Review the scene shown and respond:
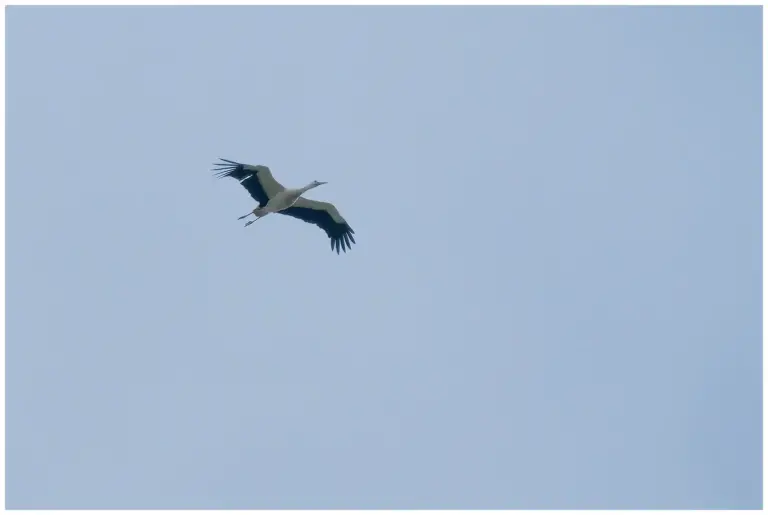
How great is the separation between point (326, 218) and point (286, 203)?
122 cm

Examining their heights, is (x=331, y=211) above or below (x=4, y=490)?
above

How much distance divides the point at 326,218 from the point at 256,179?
194 centimetres

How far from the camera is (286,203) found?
90.9 ft

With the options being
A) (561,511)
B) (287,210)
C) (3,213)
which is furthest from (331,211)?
(561,511)

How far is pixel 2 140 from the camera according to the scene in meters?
26.4

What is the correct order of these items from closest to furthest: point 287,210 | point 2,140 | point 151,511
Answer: point 151,511
point 2,140
point 287,210

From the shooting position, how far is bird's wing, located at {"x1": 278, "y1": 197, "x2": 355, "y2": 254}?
1116 inches

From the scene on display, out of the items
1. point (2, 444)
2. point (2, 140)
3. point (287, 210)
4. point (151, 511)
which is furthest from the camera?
point (287, 210)

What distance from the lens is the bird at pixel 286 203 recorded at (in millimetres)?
27281

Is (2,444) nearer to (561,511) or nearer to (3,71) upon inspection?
(3,71)

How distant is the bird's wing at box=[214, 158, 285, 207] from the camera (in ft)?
89.4

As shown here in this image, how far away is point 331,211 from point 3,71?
6.93 meters

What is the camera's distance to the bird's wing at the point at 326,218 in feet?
93.0

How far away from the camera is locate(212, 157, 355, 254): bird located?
89.5ft
